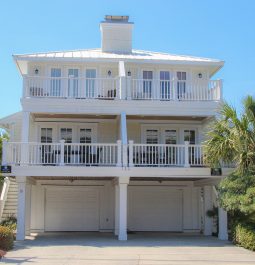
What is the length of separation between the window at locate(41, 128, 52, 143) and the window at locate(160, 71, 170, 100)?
5.83 m

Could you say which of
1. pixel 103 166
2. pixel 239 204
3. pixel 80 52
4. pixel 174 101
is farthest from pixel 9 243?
pixel 80 52

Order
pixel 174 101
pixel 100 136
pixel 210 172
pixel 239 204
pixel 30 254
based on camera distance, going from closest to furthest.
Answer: pixel 30 254
pixel 239 204
pixel 210 172
pixel 174 101
pixel 100 136

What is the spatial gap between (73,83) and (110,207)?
666 centimetres

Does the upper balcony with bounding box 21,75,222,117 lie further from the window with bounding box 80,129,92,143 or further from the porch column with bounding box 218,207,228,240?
the porch column with bounding box 218,207,228,240

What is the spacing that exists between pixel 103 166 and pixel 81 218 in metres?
5.49

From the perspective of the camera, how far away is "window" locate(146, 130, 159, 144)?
24.8 metres

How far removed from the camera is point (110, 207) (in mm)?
25297

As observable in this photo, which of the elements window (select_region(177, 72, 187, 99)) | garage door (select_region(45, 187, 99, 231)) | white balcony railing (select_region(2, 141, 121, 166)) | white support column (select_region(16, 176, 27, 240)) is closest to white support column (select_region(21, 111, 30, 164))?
white balcony railing (select_region(2, 141, 121, 166))

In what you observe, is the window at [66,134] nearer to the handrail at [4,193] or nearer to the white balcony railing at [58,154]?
the white balcony railing at [58,154]

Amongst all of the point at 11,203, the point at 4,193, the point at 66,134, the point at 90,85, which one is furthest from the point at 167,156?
the point at 4,193

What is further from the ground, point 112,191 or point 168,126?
point 168,126

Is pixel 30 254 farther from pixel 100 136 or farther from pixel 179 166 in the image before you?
pixel 100 136

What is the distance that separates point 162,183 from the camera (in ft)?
83.9

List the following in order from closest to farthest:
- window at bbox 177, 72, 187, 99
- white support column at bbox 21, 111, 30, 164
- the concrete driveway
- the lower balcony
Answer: the concrete driveway < the lower balcony < white support column at bbox 21, 111, 30, 164 < window at bbox 177, 72, 187, 99
